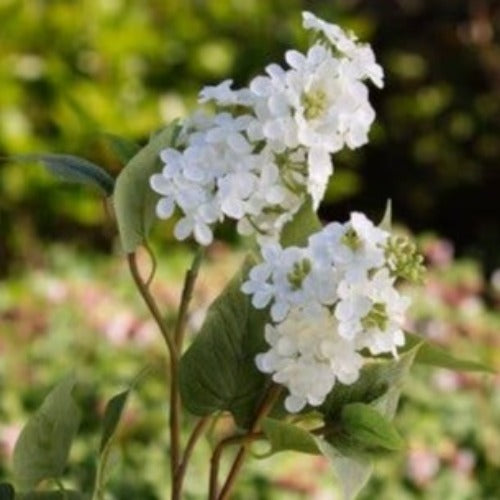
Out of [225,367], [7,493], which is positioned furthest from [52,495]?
[225,367]

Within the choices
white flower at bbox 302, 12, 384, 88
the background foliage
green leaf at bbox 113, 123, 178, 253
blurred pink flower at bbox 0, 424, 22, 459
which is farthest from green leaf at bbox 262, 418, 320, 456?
the background foliage

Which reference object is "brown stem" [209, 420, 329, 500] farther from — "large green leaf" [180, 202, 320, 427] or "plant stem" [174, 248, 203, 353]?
"plant stem" [174, 248, 203, 353]

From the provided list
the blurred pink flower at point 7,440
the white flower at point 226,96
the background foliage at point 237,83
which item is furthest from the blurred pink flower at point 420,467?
the white flower at point 226,96

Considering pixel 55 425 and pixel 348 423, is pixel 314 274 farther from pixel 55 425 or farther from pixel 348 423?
pixel 55 425

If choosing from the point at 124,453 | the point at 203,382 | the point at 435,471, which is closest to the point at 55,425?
the point at 203,382

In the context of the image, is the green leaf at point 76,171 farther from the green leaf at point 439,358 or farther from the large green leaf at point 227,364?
the green leaf at point 439,358

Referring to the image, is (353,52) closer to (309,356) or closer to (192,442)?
(309,356)
